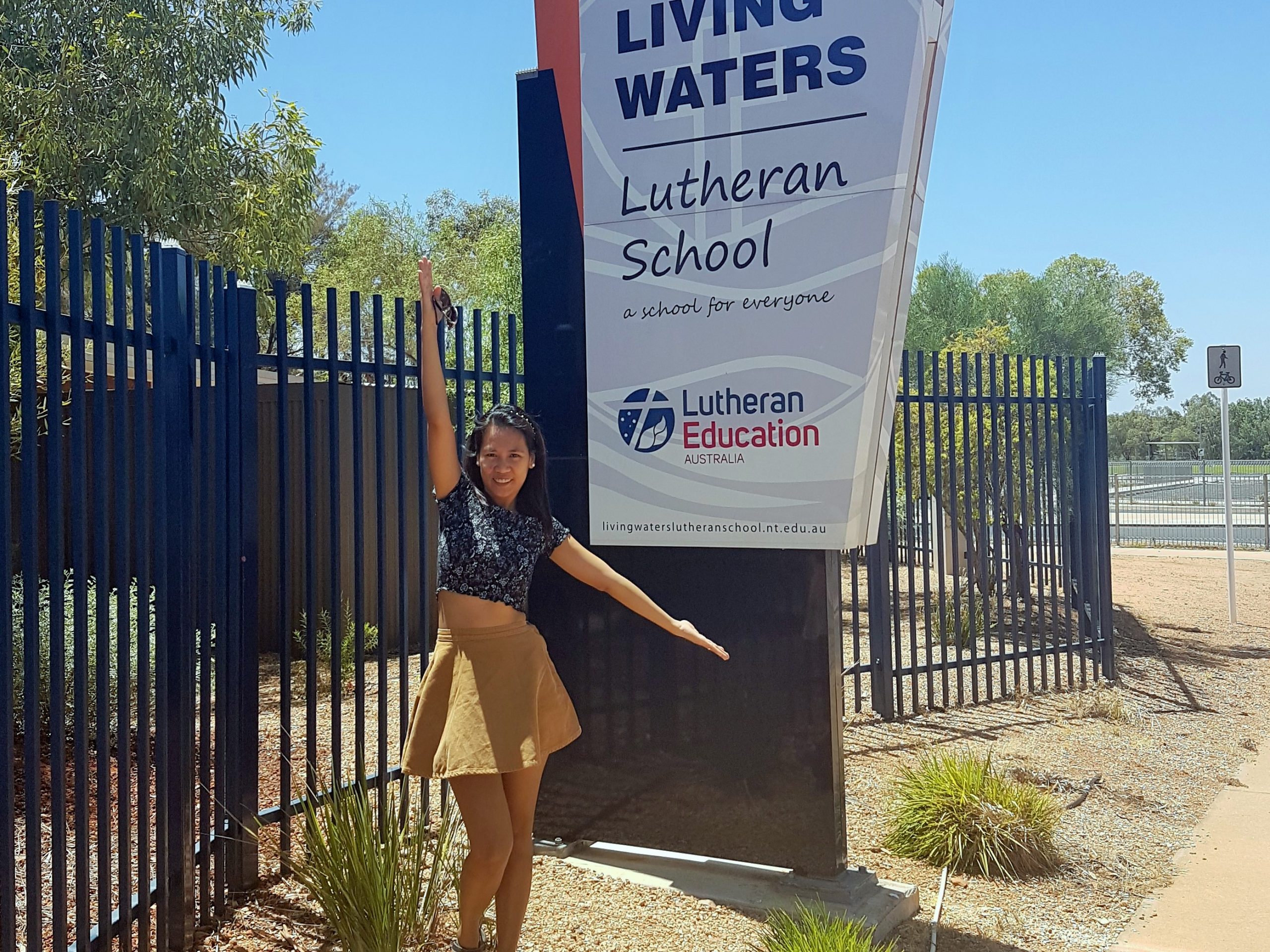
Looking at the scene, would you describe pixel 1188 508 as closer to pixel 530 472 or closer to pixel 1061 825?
pixel 1061 825

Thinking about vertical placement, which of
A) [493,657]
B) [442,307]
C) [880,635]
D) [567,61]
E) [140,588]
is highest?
[567,61]

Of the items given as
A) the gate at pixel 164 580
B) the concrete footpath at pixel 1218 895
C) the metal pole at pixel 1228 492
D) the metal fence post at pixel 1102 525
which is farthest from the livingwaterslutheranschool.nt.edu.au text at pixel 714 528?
the metal pole at pixel 1228 492

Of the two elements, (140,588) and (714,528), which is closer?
(140,588)

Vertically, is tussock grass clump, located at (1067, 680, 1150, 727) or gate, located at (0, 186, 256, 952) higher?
gate, located at (0, 186, 256, 952)

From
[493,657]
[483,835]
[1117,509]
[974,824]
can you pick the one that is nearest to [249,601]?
[493,657]

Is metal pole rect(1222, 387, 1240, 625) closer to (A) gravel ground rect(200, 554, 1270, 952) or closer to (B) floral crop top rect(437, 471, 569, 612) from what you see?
(A) gravel ground rect(200, 554, 1270, 952)

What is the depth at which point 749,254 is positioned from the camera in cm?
437

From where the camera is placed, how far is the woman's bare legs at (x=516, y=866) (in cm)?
338

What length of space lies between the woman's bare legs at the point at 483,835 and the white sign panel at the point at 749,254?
158 cm

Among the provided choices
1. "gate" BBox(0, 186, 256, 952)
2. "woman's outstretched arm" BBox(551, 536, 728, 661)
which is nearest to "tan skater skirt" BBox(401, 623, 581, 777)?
"woman's outstretched arm" BBox(551, 536, 728, 661)

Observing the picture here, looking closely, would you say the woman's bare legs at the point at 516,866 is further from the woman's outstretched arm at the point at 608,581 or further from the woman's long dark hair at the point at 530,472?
the woman's long dark hair at the point at 530,472

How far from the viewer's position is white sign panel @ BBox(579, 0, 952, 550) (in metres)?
4.13

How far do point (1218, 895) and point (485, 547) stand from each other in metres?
3.44

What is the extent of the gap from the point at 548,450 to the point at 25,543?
2315mm
